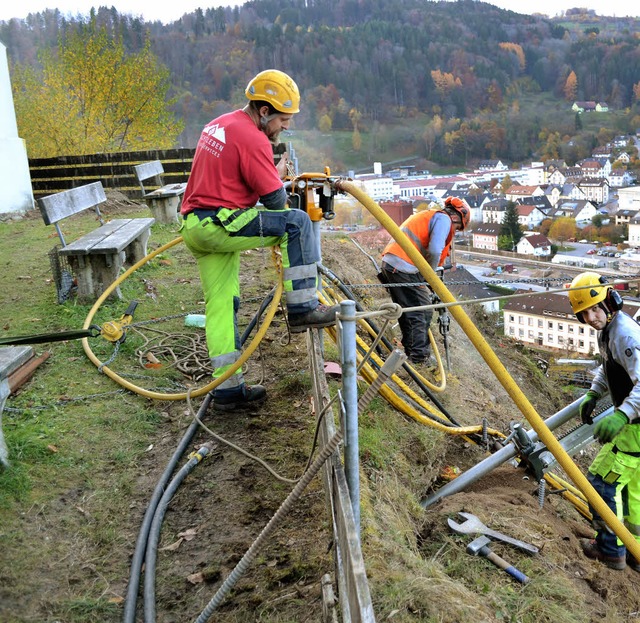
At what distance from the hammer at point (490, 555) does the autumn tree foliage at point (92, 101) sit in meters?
21.3

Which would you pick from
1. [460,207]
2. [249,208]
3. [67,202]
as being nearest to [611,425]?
[249,208]

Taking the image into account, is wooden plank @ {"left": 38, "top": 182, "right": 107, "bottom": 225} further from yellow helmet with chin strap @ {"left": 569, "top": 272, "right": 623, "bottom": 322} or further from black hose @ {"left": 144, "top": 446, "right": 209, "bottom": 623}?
yellow helmet with chin strap @ {"left": 569, "top": 272, "right": 623, "bottom": 322}

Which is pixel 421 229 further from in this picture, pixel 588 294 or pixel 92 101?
pixel 92 101

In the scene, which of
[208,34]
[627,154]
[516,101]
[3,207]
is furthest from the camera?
[516,101]

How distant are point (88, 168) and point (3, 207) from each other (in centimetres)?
222

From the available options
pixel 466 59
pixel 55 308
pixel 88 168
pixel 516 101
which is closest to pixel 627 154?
pixel 516 101

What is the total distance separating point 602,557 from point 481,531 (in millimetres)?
955

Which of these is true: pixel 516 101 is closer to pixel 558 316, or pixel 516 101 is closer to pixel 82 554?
pixel 558 316

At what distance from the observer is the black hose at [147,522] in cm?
297

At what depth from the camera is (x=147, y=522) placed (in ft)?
11.5

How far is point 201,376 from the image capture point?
535 cm

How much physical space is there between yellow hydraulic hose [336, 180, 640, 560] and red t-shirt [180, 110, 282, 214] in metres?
0.65

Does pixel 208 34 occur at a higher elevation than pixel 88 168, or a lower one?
higher

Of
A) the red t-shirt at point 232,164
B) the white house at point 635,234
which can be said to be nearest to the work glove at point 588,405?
the red t-shirt at point 232,164
